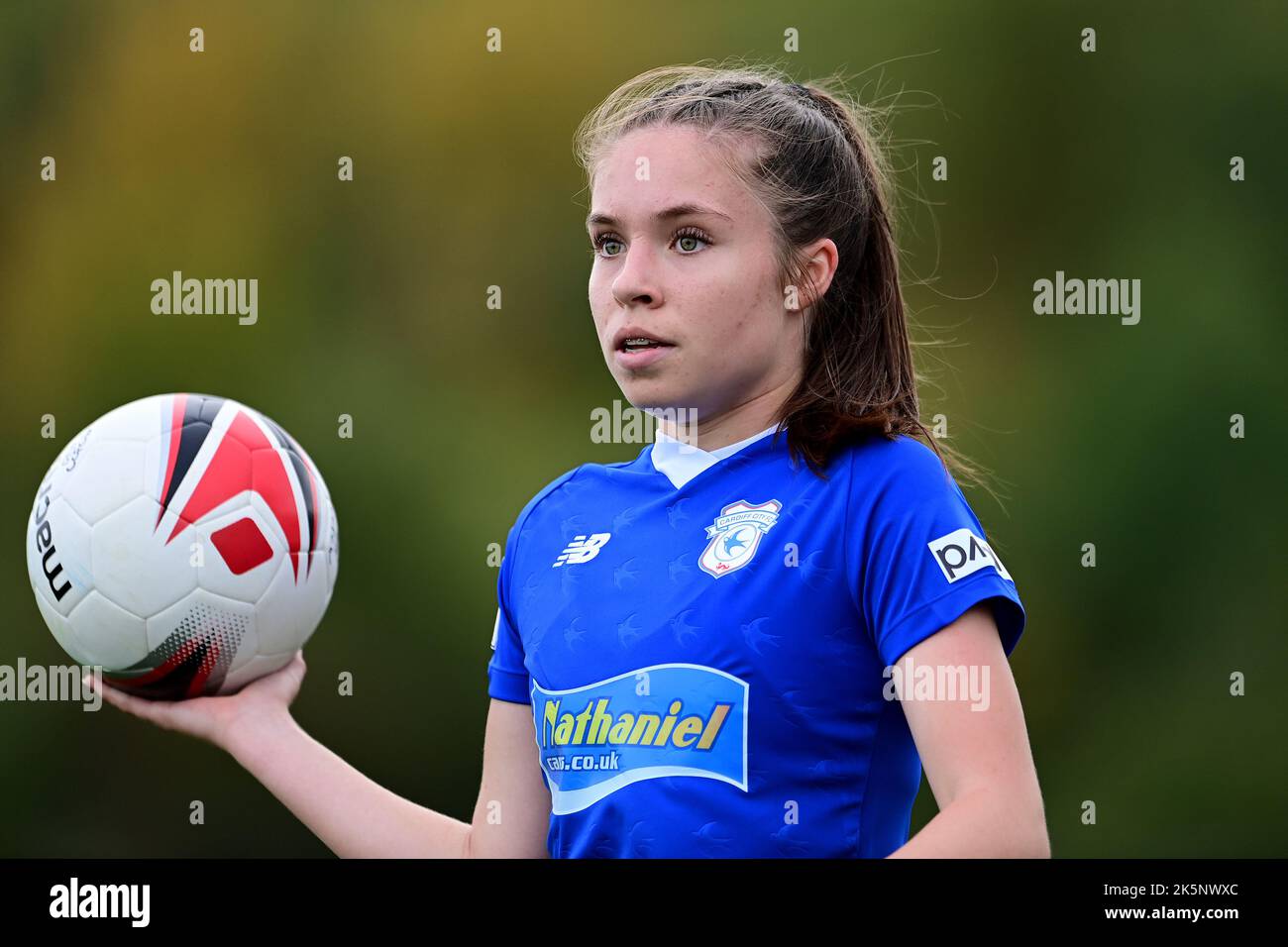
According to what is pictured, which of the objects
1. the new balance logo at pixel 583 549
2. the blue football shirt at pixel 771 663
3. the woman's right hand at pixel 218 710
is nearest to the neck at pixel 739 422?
the blue football shirt at pixel 771 663

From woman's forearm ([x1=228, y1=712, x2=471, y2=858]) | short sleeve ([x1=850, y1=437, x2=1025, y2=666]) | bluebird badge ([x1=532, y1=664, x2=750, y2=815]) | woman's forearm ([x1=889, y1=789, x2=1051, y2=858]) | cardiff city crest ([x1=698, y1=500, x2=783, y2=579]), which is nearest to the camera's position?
woman's forearm ([x1=889, y1=789, x2=1051, y2=858])

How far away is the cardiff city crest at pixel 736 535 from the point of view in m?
2.52

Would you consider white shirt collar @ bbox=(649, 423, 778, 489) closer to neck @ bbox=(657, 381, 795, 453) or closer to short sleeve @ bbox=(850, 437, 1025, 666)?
neck @ bbox=(657, 381, 795, 453)

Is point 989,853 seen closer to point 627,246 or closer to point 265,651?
point 627,246

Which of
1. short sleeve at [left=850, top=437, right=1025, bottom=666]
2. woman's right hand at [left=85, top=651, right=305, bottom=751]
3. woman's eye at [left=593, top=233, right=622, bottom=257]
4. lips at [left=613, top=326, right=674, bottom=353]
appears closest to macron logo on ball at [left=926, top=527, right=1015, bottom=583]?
short sleeve at [left=850, top=437, right=1025, bottom=666]

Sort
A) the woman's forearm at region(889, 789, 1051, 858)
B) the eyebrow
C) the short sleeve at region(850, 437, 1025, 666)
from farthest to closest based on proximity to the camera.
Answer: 1. the eyebrow
2. the short sleeve at region(850, 437, 1025, 666)
3. the woman's forearm at region(889, 789, 1051, 858)

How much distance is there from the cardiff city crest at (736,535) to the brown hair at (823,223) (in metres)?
0.11

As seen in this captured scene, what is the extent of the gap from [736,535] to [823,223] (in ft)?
1.97

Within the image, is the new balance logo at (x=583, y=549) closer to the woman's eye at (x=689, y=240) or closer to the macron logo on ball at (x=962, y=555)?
Answer: the woman's eye at (x=689, y=240)

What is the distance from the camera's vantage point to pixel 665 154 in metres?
2.68

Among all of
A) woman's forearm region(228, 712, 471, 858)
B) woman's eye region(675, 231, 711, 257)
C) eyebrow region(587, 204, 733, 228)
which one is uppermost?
eyebrow region(587, 204, 733, 228)

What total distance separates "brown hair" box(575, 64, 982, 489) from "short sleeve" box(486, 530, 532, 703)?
63 centimetres

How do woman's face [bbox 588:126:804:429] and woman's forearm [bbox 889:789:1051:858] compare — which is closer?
woman's forearm [bbox 889:789:1051:858]

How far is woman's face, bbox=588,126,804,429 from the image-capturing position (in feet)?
8.59
